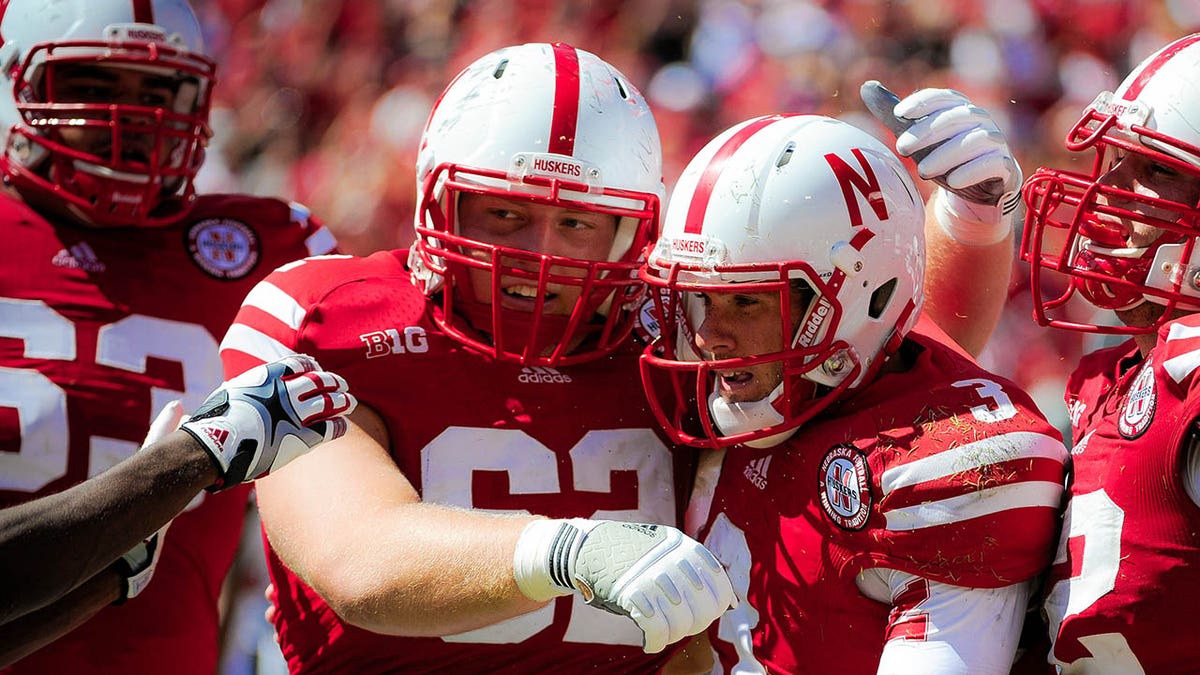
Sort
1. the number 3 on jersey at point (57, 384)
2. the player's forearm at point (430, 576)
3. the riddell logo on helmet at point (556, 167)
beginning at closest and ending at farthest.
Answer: the player's forearm at point (430, 576) → the riddell logo on helmet at point (556, 167) → the number 3 on jersey at point (57, 384)

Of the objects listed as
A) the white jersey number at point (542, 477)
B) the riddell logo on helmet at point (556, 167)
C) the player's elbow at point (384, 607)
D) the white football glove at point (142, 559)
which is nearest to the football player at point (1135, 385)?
the white jersey number at point (542, 477)

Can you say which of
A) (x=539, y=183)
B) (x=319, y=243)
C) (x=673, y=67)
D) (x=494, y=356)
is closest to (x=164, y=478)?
(x=494, y=356)

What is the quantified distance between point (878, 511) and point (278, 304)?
A: 1125mm

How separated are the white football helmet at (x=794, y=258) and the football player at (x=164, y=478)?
604 millimetres

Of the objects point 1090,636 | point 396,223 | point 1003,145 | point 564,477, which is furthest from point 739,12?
point 1090,636

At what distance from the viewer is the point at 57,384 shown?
3162mm

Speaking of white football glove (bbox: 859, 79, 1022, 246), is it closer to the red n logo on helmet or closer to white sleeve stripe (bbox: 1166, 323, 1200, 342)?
the red n logo on helmet

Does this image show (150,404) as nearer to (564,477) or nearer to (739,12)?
(564,477)

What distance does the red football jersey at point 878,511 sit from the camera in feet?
7.05

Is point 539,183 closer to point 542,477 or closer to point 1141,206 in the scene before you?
point 542,477

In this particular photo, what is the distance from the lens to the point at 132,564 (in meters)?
2.57

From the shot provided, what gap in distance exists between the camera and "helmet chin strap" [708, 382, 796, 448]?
2.36 metres

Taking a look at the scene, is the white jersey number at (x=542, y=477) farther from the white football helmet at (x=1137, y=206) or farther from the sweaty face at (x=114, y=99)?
the sweaty face at (x=114, y=99)

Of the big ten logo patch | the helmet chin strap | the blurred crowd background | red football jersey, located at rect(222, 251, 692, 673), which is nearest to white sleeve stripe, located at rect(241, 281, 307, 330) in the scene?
red football jersey, located at rect(222, 251, 692, 673)
